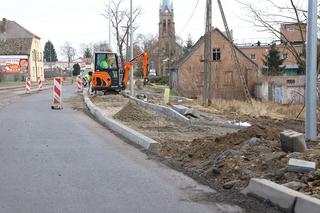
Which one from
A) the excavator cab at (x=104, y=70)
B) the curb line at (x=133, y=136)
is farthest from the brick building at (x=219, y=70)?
the curb line at (x=133, y=136)

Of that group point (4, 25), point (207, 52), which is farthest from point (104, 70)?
point (4, 25)

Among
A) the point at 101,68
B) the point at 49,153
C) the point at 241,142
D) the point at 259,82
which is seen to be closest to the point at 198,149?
the point at 241,142

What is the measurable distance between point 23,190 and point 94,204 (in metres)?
1.35

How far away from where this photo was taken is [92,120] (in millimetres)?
18641

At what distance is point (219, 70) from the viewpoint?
59000 mm

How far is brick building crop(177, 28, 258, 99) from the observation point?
191ft

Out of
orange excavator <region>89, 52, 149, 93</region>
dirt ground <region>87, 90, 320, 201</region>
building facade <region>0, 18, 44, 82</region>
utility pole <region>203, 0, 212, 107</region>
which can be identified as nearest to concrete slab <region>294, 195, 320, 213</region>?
dirt ground <region>87, 90, 320, 201</region>

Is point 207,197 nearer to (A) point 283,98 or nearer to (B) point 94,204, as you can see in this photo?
(B) point 94,204

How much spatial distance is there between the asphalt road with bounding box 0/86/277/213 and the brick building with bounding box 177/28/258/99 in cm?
4563

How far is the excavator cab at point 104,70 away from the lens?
31859 mm

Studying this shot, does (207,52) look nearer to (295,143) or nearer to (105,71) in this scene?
(105,71)

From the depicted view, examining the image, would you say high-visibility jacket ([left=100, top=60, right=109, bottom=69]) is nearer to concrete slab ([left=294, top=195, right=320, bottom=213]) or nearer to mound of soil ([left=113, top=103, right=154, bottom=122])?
mound of soil ([left=113, top=103, right=154, bottom=122])

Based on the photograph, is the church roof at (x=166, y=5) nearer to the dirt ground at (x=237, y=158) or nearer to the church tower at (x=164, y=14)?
the church tower at (x=164, y=14)

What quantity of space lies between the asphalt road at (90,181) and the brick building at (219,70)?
150 ft
